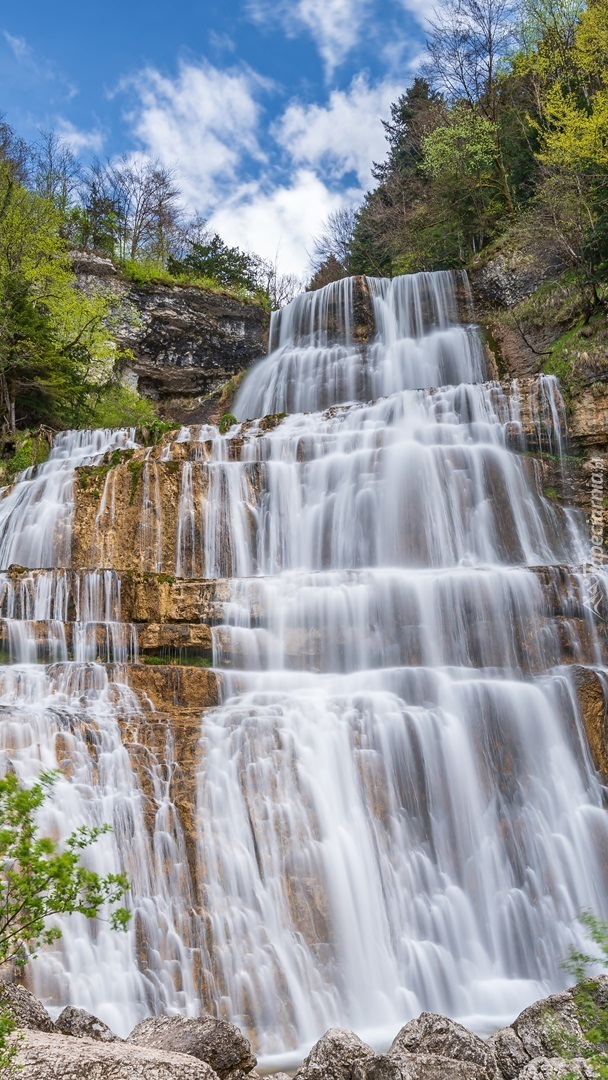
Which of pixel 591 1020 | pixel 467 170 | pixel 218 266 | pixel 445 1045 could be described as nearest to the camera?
pixel 591 1020

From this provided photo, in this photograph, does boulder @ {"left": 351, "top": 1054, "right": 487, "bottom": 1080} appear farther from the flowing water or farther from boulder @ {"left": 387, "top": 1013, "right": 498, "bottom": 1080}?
the flowing water

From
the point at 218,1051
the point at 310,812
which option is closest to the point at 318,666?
the point at 310,812

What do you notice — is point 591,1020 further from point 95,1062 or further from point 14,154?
point 14,154

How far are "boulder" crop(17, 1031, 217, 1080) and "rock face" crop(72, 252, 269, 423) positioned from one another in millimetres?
24596

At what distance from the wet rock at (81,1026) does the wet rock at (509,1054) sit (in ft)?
8.72

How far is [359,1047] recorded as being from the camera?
16.0 ft

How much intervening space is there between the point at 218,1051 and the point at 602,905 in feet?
17.0

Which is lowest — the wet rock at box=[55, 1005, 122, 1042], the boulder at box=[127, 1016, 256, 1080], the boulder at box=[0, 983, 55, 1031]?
the boulder at box=[127, 1016, 256, 1080]

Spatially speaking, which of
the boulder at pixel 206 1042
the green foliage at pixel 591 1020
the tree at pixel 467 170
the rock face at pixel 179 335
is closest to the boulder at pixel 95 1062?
the boulder at pixel 206 1042

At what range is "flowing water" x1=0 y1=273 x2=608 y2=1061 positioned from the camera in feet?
23.9

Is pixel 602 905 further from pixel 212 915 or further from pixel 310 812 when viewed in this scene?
pixel 212 915

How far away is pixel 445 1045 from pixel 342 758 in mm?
4063

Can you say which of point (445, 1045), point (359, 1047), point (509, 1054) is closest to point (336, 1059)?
point (359, 1047)

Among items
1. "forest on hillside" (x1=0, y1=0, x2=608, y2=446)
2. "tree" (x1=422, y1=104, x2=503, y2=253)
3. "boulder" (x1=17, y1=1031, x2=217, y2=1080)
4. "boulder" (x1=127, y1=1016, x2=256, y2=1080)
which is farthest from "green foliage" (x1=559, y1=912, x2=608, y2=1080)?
"tree" (x1=422, y1=104, x2=503, y2=253)
